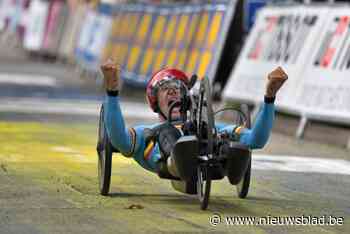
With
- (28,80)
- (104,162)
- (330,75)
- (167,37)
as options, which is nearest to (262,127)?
(104,162)

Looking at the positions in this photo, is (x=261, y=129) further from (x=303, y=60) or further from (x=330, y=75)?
(x=303, y=60)

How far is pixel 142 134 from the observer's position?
10.2m

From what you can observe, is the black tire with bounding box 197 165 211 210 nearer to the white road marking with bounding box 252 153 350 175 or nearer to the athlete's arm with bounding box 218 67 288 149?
the athlete's arm with bounding box 218 67 288 149

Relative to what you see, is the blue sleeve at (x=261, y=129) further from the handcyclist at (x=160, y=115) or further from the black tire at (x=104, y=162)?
the black tire at (x=104, y=162)

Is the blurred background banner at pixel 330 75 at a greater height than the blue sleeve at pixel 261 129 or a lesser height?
lesser

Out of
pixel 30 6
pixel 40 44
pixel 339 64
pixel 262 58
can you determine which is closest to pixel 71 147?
pixel 339 64

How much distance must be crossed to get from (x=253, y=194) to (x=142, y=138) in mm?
1175

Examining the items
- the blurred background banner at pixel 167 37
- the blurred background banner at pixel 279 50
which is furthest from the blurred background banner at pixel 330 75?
the blurred background banner at pixel 167 37

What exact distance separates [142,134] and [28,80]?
21.8 m

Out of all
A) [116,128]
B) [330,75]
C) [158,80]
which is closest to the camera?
[116,128]

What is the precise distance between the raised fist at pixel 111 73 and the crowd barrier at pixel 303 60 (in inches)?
288

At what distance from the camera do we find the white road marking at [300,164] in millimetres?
13297

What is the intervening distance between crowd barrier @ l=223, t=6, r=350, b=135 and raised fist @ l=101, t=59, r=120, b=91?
288 inches

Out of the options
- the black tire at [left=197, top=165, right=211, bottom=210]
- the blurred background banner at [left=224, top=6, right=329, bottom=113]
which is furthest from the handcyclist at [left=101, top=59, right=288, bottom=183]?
the blurred background banner at [left=224, top=6, right=329, bottom=113]
